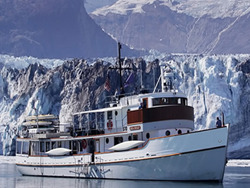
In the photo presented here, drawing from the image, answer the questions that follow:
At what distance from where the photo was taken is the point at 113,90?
80.6 meters

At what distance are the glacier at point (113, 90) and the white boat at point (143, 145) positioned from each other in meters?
24.9

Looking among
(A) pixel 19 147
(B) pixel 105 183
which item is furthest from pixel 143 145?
(A) pixel 19 147

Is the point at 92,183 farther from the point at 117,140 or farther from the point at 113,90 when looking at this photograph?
the point at 113,90

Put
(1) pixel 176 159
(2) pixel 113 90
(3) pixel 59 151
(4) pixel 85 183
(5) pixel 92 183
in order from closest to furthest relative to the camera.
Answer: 1. (1) pixel 176 159
2. (5) pixel 92 183
3. (4) pixel 85 183
4. (3) pixel 59 151
5. (2) pixel 113 90

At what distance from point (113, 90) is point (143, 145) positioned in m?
43.0

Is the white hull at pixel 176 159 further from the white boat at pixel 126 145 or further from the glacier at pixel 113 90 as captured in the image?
the glacier at pixel 113 90

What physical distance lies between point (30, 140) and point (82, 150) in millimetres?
5321

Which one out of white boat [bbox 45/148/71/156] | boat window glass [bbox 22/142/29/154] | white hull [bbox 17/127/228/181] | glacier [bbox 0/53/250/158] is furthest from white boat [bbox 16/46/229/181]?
glacier [bbox 0/53/250/158]

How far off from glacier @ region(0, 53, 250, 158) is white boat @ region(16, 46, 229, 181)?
24.9 m

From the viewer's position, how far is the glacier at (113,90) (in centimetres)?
7162

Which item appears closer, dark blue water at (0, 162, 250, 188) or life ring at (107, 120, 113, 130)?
dark blue water at (0, 162, 250, 188)

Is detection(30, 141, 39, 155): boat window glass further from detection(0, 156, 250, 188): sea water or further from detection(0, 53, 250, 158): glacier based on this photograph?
detection(0, 53, 250, 158): glacier

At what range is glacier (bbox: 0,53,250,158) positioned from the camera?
7162cm

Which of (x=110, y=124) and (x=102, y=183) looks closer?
(x=102, y=183)
